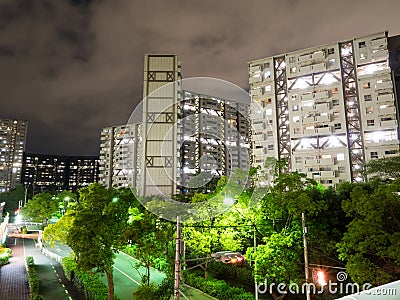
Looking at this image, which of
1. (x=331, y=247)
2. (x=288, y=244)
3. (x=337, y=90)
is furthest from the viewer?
(x=337, y=90)

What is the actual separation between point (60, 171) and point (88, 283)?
132363 mm

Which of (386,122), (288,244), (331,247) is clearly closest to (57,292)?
(288,244)

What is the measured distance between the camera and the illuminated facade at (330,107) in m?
40.0

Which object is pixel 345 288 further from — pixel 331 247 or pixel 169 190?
pixel 169 190

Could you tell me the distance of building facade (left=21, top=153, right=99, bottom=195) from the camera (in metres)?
135

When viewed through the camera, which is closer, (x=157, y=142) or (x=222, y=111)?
(x=157, y=142)

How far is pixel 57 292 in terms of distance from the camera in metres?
19.7

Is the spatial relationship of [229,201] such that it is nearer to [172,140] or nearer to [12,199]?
[172,140]

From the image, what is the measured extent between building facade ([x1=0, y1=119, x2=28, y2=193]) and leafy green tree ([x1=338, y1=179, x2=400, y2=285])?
374 feet

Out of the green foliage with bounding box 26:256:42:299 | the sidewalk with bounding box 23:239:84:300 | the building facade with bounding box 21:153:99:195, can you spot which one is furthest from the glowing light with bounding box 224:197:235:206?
the building facade with bounding box 21:153:99:195

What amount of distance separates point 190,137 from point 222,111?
13457mm

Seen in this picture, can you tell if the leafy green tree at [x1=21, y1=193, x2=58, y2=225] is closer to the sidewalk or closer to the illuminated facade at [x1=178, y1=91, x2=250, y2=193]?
the sidewalk

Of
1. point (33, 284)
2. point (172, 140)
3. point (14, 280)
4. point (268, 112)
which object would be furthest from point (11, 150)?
point (33, 284)

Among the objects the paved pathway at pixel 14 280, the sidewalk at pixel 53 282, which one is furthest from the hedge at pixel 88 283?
the paved pathway at pixel 14 280
